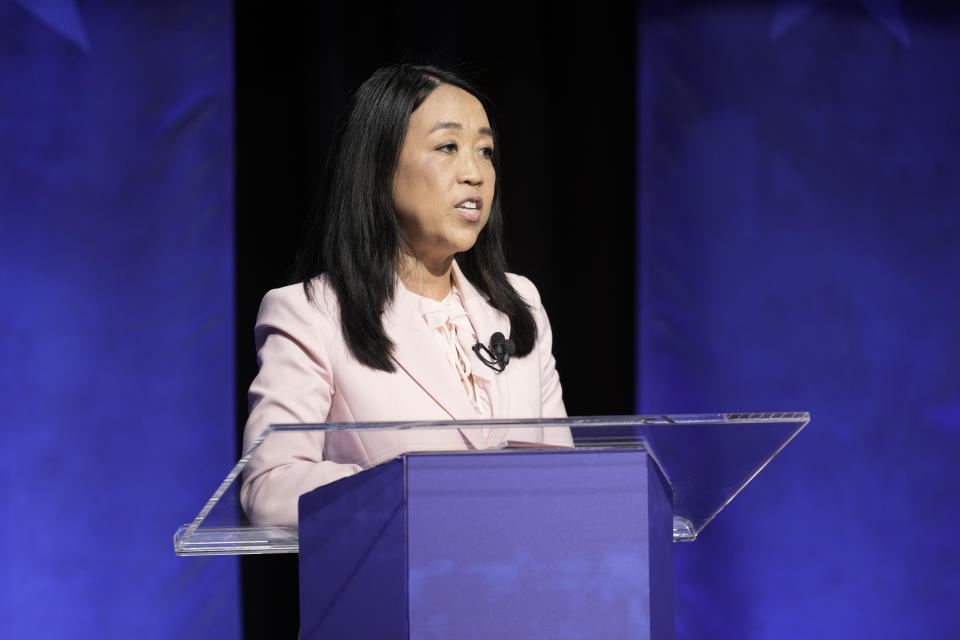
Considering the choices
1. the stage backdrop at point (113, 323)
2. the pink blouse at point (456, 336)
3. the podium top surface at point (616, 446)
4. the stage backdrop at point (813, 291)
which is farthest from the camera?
the stage backdrop at point (813, 291)

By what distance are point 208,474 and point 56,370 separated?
480mm

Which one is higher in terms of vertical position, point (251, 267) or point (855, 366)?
point (251, 267)

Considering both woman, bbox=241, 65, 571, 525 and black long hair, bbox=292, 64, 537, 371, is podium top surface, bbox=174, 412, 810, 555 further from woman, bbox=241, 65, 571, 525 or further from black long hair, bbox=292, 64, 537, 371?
black long hair, bbox=292, 64, 537, 371

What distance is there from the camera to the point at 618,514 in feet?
3.35

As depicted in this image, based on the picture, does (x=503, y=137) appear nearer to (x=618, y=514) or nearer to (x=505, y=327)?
(x=505, y=327)

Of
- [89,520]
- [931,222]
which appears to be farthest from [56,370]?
[931,222]

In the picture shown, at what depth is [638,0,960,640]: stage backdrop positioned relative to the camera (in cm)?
307

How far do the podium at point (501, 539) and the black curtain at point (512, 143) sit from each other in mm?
1607

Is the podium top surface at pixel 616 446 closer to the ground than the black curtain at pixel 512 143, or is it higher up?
closer to the ground

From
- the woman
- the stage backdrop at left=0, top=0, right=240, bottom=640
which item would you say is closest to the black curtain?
the stage backdrop at left=0, top=0, right=240, bottom=640

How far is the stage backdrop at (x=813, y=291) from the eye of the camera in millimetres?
3074

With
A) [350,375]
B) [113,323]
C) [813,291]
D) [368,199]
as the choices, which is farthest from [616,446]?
[813,291]

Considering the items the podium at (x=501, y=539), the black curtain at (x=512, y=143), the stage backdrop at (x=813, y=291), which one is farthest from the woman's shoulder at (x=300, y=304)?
the stage backdrop at (x=813, y=291)

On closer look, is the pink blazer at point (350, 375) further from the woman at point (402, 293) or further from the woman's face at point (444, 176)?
the woman's face at point (444, 176)
